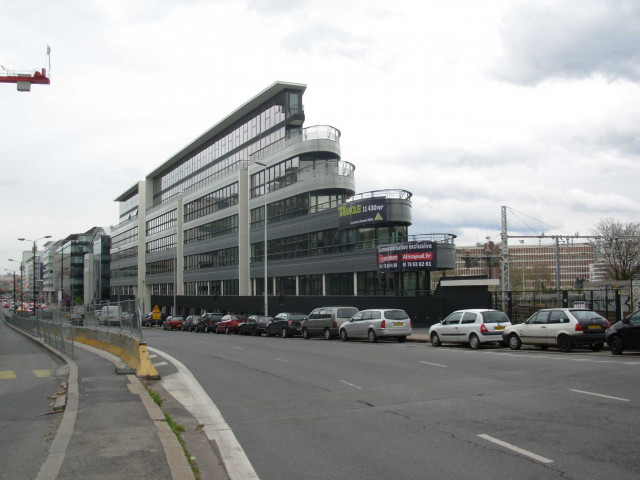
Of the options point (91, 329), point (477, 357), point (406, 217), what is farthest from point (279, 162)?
point (477, 357)

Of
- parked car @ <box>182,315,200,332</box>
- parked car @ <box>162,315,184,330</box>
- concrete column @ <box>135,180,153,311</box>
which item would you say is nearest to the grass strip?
parked car @ <box>182,315,200,332</box>

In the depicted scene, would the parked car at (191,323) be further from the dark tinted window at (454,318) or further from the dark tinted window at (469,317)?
the dark tinted window at (469,317)

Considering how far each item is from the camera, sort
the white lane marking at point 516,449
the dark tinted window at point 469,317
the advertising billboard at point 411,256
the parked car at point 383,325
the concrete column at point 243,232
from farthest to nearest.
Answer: the concrete column at point 243,232
the advertising billboard at point 411,256
the parked car at point 383,325
the dark tinted window at point 469,317
the white lane marking at point 516,449

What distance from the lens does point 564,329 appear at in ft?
63.4

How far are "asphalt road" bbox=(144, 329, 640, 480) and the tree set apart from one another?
4833cm

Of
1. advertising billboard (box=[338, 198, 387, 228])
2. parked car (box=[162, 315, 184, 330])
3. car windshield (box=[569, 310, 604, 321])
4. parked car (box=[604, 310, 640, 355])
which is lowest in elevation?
parked car (box=[162, 315, 184, 330])

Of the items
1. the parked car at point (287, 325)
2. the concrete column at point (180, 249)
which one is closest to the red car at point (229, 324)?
the parked car at point (287, 325)

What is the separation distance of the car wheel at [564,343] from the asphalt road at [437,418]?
9.73 feet

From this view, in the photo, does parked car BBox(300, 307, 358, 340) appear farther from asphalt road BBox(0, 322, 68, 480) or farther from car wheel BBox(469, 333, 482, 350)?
asphalt road BBox(0, 322, 68, 480)

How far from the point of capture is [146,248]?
88750mm

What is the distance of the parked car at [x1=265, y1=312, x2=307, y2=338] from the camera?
34.8 metres

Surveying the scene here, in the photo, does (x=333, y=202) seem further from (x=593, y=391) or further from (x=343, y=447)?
(x=343, y=447)

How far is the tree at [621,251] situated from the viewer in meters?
58.6

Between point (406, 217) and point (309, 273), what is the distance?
10707mm
